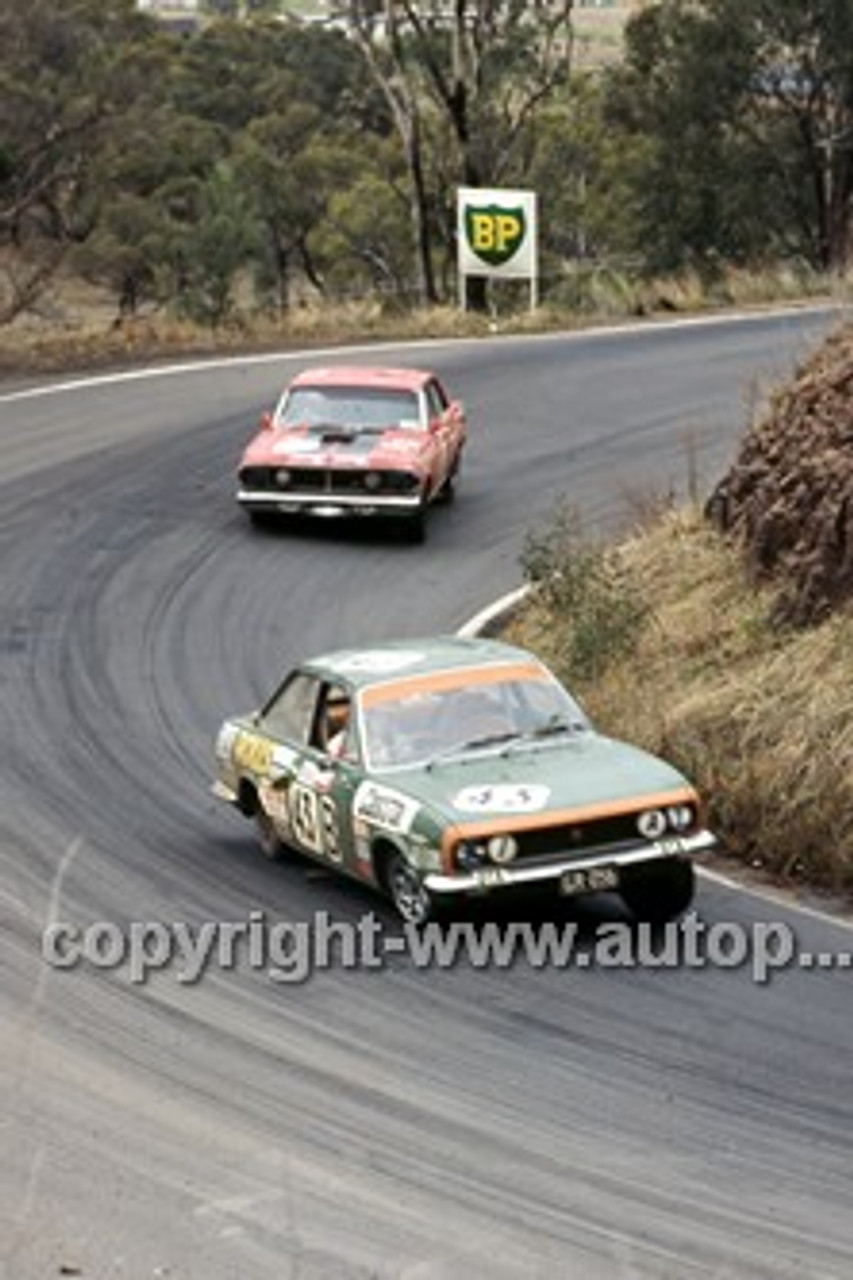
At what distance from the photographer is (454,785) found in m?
13.5

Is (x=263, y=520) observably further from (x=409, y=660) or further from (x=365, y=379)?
(x=409, y=660)

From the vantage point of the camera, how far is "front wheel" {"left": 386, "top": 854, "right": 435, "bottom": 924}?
13.1 metres

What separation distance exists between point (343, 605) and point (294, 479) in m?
2.92

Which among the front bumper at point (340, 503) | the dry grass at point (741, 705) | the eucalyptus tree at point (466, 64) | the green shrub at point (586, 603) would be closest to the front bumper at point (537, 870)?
the dry grass at point (741, 705)

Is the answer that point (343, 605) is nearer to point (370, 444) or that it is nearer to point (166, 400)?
point (370, 444)

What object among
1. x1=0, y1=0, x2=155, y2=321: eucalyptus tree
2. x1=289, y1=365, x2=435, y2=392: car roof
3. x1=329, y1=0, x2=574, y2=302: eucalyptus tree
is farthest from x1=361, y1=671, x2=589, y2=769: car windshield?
x1=329, y1=0, x2=574, y2=302: eucalyptus tree

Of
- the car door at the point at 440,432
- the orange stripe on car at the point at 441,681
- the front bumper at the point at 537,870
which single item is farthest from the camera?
the car door at the point at 440,432

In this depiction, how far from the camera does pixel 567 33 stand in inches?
1976

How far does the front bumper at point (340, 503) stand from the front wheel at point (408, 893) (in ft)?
38.5

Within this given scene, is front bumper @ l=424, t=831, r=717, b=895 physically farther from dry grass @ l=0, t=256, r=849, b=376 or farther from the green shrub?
dry grass @ l=0, t=256, r=849, b=376

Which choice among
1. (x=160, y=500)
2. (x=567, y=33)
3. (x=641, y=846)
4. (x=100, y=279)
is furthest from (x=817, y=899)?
(x=100, y=279)

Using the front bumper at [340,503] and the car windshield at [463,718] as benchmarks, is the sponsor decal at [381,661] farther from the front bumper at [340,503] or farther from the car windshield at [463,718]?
the front bumper at [340,503]

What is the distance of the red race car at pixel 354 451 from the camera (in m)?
25.1

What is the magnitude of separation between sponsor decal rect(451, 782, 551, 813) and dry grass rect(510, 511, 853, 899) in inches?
88.3
